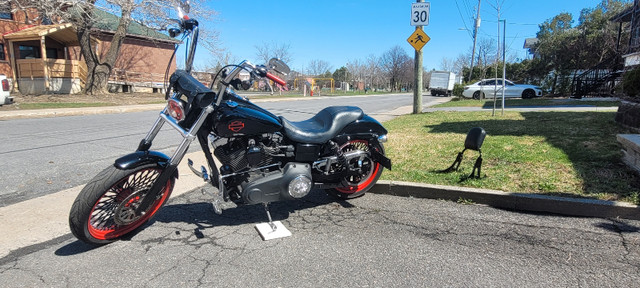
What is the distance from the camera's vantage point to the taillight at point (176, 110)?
10.7ft

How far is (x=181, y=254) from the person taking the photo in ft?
10.4

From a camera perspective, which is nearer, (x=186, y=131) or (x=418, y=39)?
(x=186, y=131)

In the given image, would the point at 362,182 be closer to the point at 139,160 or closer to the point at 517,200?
the point at 517,200

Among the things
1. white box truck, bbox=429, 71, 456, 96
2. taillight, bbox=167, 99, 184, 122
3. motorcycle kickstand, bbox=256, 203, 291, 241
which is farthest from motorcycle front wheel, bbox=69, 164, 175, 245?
white box truck, bbox=429, 71, 456, 96

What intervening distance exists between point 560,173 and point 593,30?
28819 mm

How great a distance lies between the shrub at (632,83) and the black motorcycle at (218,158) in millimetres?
6682

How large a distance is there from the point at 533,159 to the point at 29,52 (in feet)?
106

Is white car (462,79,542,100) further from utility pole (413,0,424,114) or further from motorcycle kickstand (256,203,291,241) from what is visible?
motorcycle kickstand (256,203,291,241)

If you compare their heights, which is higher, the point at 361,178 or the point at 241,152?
the point at 241,152

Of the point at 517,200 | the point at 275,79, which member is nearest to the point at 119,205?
the point at 275,79

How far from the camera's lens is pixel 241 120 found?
338 cm

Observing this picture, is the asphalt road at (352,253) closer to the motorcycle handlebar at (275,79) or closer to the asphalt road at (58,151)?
the motorcycle handlebar at (275,79)

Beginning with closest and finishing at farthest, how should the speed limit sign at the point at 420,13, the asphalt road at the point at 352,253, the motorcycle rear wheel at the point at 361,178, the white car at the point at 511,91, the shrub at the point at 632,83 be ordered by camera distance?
the asphalt road at the point at 352,253
the motorcycle rear wheel at the point at 361,178
the shrub at the point at 632,83
the speed limit sign at the point at 420,13
the white car at the point at 511,91

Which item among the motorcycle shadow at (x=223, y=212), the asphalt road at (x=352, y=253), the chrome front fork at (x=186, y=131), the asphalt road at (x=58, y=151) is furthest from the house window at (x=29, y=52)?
the chrome front fork at (x=186, y=131)
